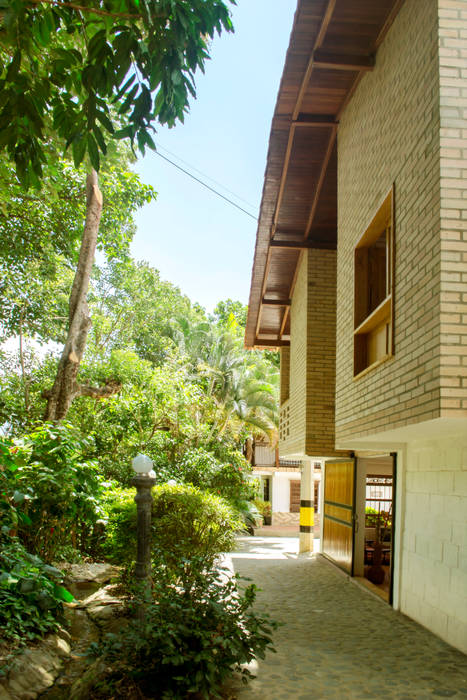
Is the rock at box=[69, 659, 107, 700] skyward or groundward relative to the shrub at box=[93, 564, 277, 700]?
groundward

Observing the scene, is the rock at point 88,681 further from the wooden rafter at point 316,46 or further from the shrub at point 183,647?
the wooden rafter at point 316,46

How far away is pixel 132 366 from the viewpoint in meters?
17.2

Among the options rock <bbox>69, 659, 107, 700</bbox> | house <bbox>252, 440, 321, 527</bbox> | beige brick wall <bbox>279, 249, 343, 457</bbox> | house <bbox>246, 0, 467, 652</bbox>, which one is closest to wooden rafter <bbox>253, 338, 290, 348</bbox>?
house <bbox>246, 0, 467, 652</bbox>

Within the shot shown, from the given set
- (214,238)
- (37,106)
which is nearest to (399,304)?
(37,106)

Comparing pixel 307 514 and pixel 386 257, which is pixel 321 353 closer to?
pixel 386 257

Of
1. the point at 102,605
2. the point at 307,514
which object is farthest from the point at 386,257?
the point at 307,514

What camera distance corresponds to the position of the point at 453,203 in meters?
4.53

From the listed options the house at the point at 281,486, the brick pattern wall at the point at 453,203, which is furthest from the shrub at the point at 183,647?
the house at the point at 281,486

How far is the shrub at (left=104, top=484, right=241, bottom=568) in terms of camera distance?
30.2ft

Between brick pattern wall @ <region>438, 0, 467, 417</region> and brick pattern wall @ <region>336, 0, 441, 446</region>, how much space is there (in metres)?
0.06

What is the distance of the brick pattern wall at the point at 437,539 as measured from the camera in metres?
6.70

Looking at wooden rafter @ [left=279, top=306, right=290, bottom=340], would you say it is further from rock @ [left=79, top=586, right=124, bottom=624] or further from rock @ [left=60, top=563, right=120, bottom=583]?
→ rock @ [left=79, top=586, right=124, bottom=624]

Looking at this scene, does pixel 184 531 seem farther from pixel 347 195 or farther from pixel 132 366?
pixel 132 366

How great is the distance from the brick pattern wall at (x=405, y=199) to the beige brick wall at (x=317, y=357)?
10.8ft
